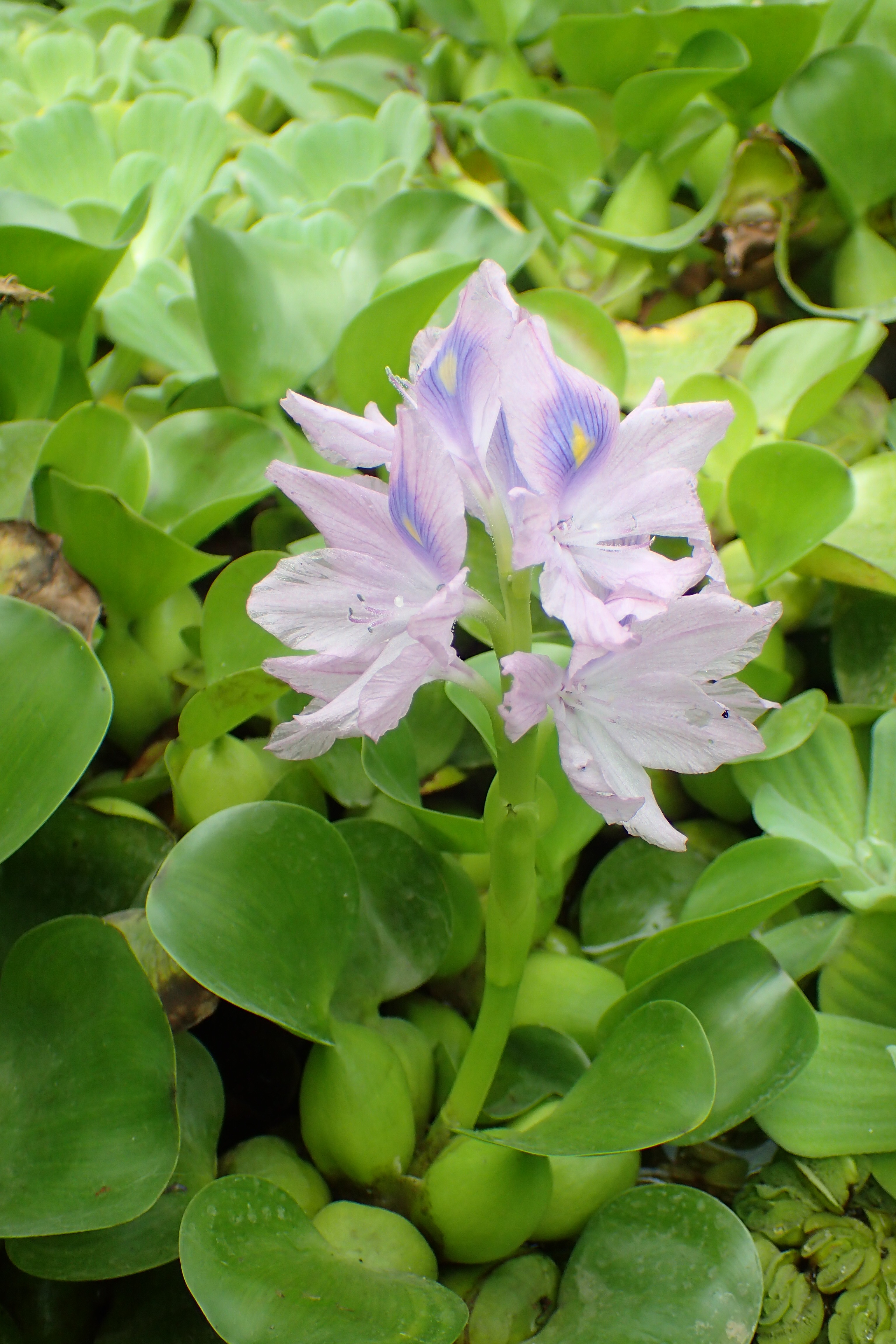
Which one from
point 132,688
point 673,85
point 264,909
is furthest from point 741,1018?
point 673,85

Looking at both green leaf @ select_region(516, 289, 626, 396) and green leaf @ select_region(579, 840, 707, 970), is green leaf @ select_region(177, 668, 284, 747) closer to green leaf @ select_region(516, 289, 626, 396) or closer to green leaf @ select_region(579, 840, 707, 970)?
green leaf @ select_region(579, 840, 707, 970)

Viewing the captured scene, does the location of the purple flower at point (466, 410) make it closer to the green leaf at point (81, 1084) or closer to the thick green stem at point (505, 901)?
the thick green stem at point (505, 901)

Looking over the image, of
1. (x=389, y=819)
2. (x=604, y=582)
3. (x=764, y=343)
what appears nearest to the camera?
(x=604, y=582)

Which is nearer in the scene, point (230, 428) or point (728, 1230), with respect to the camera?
point (728, 1230)

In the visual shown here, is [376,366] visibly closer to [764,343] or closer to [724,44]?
[764,343]

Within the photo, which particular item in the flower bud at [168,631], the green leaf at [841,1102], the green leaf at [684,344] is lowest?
the green leaf at [841,1102]

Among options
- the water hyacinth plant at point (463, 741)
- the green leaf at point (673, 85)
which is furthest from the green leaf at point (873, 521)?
the green leaf at point (673, 85)

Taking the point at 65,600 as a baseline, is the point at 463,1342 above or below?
below

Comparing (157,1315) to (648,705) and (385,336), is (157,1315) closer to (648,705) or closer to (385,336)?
(648,705)

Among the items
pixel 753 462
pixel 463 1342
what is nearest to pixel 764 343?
pixel 753 462
